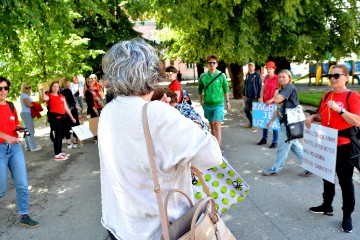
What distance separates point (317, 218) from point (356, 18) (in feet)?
36.9

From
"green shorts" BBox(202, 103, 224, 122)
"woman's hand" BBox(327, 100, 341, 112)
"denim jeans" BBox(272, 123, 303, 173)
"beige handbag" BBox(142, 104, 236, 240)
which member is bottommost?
"denim jeans" BBox(272, 123, 303, 173)

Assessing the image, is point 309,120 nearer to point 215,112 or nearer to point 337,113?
point 337,113

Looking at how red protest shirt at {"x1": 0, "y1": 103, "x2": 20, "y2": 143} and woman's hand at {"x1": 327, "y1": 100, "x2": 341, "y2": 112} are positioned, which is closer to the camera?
woman's hand at {"x1": 327, "y1": 100, "x2": 341, "y2": 112}

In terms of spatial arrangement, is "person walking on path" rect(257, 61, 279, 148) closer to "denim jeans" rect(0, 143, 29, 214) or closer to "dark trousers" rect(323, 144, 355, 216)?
"dark trousers" rect(323, 144, 355, 216)

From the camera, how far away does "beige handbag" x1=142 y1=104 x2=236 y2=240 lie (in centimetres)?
145

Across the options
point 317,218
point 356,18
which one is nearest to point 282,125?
point 317,218

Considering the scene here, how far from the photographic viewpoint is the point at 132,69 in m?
1.53

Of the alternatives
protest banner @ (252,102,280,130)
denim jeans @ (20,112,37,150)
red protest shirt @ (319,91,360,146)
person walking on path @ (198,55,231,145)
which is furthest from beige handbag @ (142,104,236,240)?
denim jeans @ (20,112,37,150)

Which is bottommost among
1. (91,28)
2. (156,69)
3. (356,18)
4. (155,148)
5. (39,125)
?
(39,125)

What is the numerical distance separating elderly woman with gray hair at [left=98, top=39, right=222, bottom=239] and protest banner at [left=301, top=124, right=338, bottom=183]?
101 inches

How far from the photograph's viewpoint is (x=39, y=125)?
1389 centimetres

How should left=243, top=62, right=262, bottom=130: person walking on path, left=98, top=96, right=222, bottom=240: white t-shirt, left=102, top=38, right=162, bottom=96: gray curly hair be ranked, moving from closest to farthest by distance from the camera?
left=98, top=96, right=222, bottom=240: white t-shirt, left=102, top=38, right=162, bottom=96: gray curly hair, left=243, top=62, right=262, bottom=130: person walking on path

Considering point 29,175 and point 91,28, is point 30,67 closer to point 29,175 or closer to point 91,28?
point 29,175

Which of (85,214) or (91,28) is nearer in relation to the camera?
(85,214)
